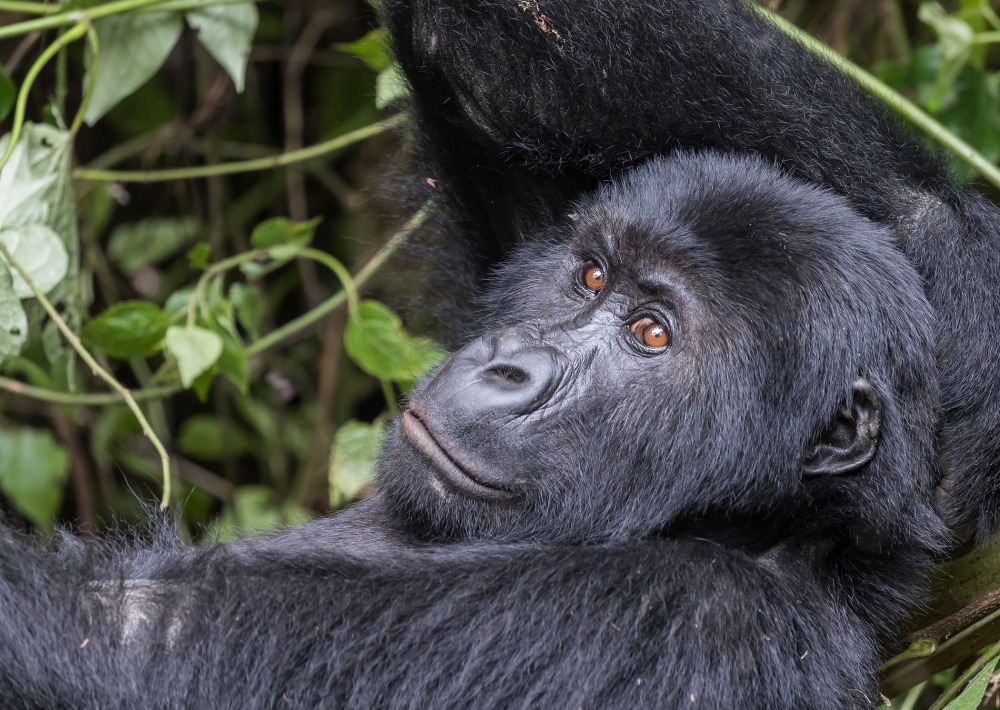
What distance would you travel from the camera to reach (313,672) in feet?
7.33

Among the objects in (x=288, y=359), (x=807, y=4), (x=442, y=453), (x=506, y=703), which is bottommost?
(x=288, y=359)

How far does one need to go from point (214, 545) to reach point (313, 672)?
36 centimetres

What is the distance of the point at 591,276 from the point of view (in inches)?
104

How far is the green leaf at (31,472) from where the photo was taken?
163 inches

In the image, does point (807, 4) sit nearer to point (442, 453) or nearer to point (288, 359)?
point (288, 359)

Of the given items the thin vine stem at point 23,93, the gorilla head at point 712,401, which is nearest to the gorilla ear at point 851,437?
the gorilla head at point 712,401

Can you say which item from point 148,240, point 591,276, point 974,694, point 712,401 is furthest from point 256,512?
point 974,694

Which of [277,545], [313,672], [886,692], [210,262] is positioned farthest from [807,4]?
[313,672]

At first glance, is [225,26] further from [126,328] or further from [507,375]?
[507,375]

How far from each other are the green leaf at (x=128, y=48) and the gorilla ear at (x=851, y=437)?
1.98 meters

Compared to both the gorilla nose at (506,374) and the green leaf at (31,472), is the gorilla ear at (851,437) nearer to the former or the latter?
the gorilla nose at (506,374)

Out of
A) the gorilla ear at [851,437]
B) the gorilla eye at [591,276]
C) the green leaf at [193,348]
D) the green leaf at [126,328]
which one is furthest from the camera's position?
the green leaf at [126,328]

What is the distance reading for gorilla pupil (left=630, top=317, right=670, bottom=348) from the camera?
2.48m

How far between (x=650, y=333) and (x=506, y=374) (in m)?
0.32
